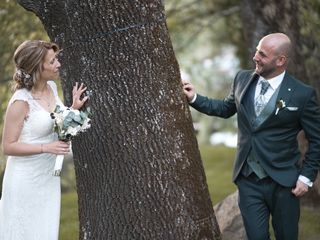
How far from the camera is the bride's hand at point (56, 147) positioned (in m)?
5.11

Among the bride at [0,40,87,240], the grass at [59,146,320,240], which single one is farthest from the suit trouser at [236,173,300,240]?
the grass at [59,146,320,240]

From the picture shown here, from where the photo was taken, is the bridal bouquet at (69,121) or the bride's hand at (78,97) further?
the bride's hand at (78,97)

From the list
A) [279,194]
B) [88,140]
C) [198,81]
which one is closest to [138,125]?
[88,140]

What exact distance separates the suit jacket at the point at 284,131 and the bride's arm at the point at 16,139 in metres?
1.39

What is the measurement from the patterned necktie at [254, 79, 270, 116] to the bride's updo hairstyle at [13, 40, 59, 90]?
1.55m

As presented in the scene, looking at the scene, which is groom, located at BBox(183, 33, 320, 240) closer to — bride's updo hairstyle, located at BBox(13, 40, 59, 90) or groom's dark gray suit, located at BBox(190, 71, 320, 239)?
groom's dark gray suit, located at BBox(190, 71, 320, 239)

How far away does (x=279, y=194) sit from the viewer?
17.3 feet

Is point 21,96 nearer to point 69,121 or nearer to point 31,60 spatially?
point 31,60

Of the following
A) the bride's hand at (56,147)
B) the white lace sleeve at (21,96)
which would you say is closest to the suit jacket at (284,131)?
the bride's hand at (56,147)

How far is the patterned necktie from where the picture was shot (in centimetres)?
523

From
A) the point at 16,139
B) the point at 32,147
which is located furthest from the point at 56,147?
the point at 16,139

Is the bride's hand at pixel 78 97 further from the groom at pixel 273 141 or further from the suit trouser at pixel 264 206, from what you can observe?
the suit trouser at pixel 264 206

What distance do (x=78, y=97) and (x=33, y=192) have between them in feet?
2.86

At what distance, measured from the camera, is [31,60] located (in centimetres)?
516
